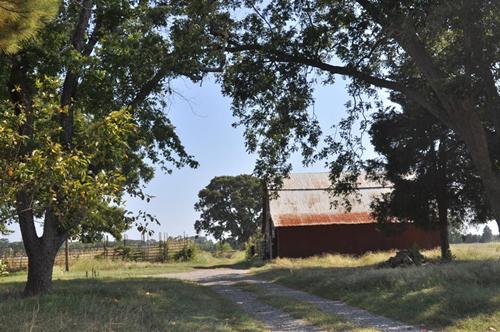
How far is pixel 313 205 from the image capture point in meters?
41.7

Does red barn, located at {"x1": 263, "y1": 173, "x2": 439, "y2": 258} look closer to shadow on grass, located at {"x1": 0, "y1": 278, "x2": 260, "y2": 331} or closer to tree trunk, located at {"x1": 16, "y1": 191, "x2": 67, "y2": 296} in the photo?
shadow on grass, located at {"x1": 0, "y1": 278, "x2": 260, "y2": 331}

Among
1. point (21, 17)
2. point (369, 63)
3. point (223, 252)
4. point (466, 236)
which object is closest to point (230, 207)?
point (223, 252)

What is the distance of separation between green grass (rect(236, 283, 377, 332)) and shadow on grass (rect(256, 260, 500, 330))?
1.22 m

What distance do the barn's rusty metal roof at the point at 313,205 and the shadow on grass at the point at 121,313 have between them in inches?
921

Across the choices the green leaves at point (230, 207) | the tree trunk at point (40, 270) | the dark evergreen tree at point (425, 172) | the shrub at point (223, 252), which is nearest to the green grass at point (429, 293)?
the tree trunk at point (40, 270)

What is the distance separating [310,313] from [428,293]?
283 centimetres

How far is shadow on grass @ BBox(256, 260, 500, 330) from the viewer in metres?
10.8

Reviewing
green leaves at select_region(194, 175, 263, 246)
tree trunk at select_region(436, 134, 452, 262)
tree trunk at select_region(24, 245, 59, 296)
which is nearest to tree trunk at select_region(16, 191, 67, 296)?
tree trunk at select_region(24, 245, 59, 296)

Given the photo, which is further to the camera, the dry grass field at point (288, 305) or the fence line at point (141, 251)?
the fence line at point (141, 251)

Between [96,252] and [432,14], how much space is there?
41.0m

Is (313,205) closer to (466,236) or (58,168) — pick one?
(466,236)

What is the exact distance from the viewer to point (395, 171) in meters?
27.9

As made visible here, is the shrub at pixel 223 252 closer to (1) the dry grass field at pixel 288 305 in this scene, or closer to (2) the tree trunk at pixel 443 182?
(2) the tree trunk at pixel 443 182

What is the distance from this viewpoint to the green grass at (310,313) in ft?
35.4
